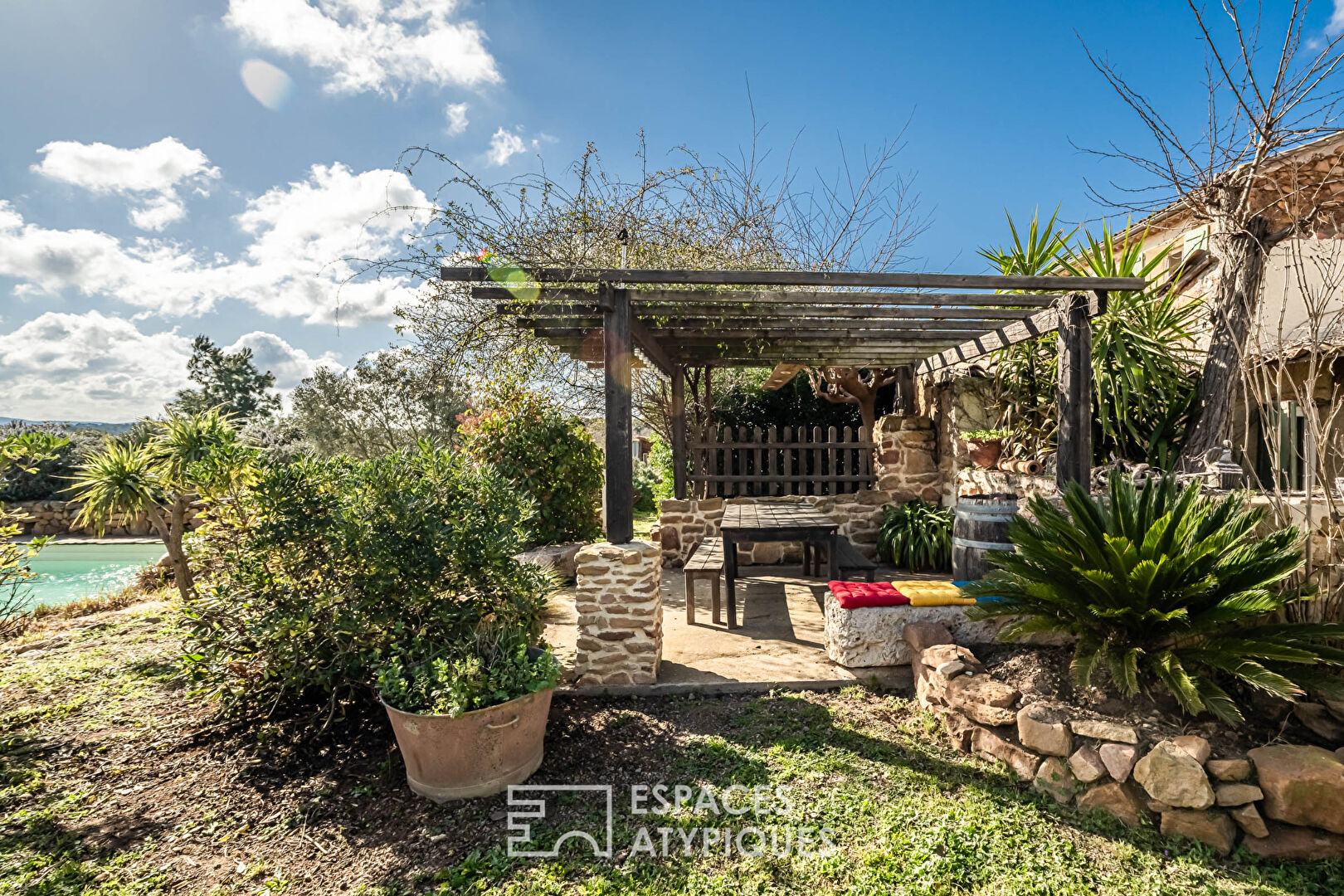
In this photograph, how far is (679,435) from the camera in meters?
6.98

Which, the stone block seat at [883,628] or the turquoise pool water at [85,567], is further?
the turquoise pool water at [85,567]

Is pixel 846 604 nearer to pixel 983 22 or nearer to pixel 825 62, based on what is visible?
pixel 825 62

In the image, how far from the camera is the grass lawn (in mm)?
2062

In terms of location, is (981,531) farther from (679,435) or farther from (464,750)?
(679,435)

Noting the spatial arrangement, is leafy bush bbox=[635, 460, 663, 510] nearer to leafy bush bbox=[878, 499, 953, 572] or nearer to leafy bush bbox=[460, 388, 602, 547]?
leafy bush bbox=[460, 388, 602, 547]

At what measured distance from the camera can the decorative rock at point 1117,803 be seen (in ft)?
7.57

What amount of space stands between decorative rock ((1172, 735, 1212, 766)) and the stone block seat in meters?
1.16

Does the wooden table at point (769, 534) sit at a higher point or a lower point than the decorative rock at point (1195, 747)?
higher

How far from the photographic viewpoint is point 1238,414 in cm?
569

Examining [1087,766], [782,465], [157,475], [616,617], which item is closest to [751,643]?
[616,617]

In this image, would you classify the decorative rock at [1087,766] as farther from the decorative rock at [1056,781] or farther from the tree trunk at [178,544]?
the tree trunk at [178,544]

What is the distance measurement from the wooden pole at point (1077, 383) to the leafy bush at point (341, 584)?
411cm

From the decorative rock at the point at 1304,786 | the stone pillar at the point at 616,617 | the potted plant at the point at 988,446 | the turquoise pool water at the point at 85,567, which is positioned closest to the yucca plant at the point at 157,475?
the stone pillar at the point at 616,617

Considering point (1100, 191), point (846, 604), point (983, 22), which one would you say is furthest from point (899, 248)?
point (846, 604)
